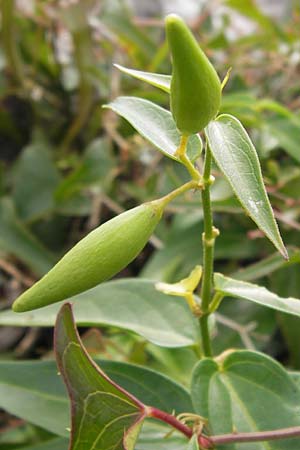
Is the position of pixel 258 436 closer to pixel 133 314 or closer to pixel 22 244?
pixel 133 314

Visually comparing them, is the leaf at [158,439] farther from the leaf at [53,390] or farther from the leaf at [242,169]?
the leaf at [242,169]

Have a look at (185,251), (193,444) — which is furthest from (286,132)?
(193,444)

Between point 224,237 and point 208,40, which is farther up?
point 208,40

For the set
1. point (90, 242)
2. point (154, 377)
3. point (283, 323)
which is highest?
point (90, 242)

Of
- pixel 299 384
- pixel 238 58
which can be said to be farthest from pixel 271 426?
pixel 238 58

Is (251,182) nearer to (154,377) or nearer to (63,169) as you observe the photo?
(154,377)

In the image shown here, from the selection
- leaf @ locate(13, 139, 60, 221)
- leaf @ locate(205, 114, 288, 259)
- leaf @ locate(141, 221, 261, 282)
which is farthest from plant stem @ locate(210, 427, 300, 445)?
leaf @ locate(13, 139, 60, 221)
